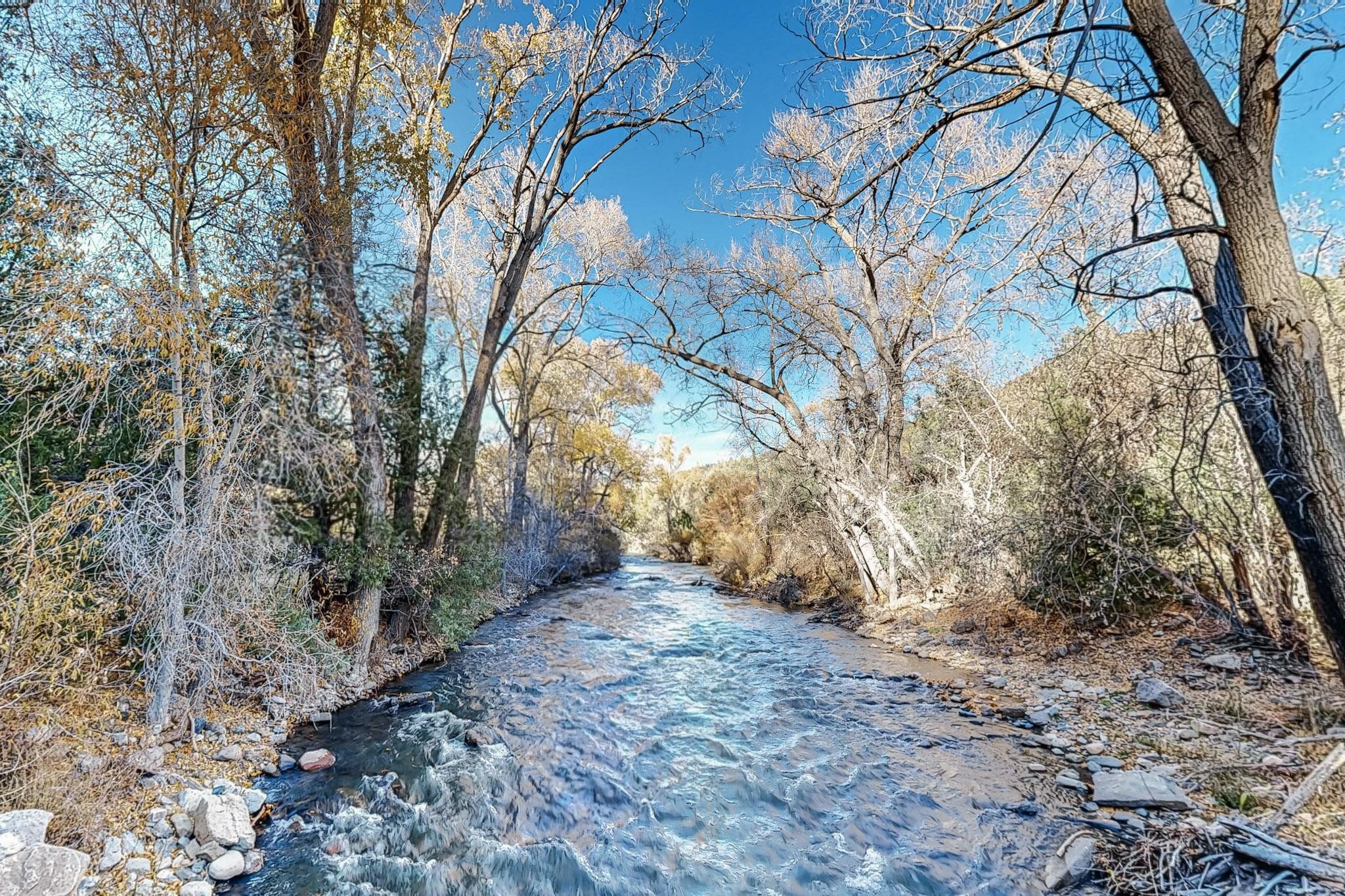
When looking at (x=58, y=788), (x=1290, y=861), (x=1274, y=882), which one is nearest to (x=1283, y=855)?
(x=1290, y=861)

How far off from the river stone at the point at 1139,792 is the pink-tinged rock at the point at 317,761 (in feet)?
18.8

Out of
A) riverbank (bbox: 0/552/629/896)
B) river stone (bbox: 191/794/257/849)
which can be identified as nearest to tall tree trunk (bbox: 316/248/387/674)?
riverbank (bbox: 0/552/629/896)

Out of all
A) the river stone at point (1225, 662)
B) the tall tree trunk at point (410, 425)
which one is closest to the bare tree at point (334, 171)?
the tall tree trunk at point (410, 425)

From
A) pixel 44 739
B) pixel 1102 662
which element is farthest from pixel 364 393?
pixel 1102 662

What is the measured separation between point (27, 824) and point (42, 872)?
1.27ft

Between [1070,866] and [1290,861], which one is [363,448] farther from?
[1290,861]

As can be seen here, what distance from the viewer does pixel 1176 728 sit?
378 centimetres

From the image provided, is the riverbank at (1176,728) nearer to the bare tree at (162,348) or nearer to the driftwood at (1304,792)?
the driftwood at (1304,792)

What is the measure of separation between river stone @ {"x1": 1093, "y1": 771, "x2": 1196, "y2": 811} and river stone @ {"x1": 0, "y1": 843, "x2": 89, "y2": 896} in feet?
18.5

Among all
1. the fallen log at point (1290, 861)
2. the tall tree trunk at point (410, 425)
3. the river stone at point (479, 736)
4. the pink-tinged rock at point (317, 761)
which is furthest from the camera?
the tall tree trunk at point (410, 425)

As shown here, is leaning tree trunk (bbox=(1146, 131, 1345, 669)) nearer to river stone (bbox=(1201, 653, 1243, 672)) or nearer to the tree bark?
the tree bark

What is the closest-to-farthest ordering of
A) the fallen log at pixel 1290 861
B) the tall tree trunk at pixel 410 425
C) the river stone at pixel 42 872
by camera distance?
the fallen log at pixel 1290 861
the river stone at pixel 42 872
the tall tree trunk at pixel 410 425

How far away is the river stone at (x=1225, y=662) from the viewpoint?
4262 mm

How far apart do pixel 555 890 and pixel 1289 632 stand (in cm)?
615
